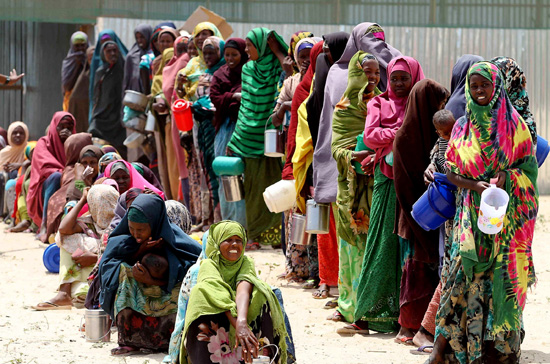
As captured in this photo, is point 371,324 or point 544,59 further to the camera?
point 544,59

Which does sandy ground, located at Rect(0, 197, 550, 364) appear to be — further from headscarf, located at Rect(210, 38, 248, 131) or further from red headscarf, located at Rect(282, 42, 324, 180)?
headscarf, located at Rect(210, 38, 248, 131)

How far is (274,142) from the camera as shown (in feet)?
30.2

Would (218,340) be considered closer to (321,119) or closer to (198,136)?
(321,119)

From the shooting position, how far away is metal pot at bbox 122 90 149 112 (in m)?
12.5

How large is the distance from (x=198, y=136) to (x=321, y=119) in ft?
12.8

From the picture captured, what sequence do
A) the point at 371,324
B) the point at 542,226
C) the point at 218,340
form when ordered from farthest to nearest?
1. the point at 542,226
2. the point at 371,324
3. the point at 218,340

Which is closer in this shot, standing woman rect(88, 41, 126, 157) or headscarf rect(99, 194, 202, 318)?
headscarf rect(99, 194, 202, 318)

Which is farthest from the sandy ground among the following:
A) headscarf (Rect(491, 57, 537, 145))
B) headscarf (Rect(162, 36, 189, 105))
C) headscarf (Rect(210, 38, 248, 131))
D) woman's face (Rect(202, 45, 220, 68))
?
headscarf (Rect(162, 36, 189, 105))

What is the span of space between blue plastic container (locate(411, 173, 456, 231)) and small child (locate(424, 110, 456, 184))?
9 centimetres

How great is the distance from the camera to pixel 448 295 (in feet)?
17.7

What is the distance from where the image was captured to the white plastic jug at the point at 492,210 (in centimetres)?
505

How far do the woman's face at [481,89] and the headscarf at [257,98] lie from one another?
4.83 m

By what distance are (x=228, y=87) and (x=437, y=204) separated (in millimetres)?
5312

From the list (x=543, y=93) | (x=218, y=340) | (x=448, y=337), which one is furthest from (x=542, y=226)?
(x=218, y=340)
